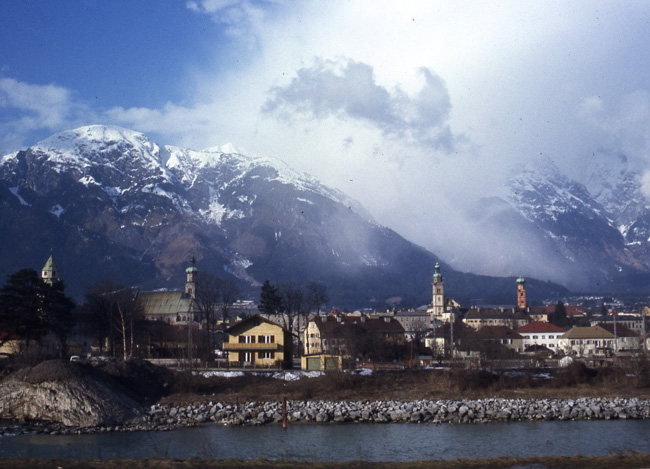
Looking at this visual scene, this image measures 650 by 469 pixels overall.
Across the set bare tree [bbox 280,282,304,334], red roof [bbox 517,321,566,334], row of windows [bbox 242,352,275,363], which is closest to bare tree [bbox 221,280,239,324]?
bare tree [bbox 280,282,304,334]

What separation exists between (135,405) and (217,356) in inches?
1487

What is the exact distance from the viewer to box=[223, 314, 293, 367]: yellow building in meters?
79.6

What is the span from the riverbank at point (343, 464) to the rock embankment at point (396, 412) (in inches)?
772

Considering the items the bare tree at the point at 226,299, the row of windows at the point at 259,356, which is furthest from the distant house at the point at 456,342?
the bare tree at the point at 226,299

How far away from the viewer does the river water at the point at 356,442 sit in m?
37.9

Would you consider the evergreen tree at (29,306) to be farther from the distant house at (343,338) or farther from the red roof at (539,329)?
Result: the red roof at (539,329)

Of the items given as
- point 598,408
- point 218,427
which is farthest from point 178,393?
point 598,408

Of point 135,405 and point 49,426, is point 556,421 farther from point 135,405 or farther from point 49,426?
point 49,426

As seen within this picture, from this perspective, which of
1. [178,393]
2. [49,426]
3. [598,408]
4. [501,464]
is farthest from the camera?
[178,393]

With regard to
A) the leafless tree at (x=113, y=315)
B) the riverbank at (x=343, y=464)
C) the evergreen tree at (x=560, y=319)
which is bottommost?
the riverbank at (x=343, y=464)

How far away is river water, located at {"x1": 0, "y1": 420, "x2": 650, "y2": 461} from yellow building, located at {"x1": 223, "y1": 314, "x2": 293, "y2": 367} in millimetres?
29381

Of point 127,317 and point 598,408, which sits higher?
point 127,317

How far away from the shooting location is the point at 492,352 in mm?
89750

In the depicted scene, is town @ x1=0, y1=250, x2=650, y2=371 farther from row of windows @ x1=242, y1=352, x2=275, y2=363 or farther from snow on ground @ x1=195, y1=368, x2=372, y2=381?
snow on ground @ x1=195, y1=368, x2=372, y2=381
